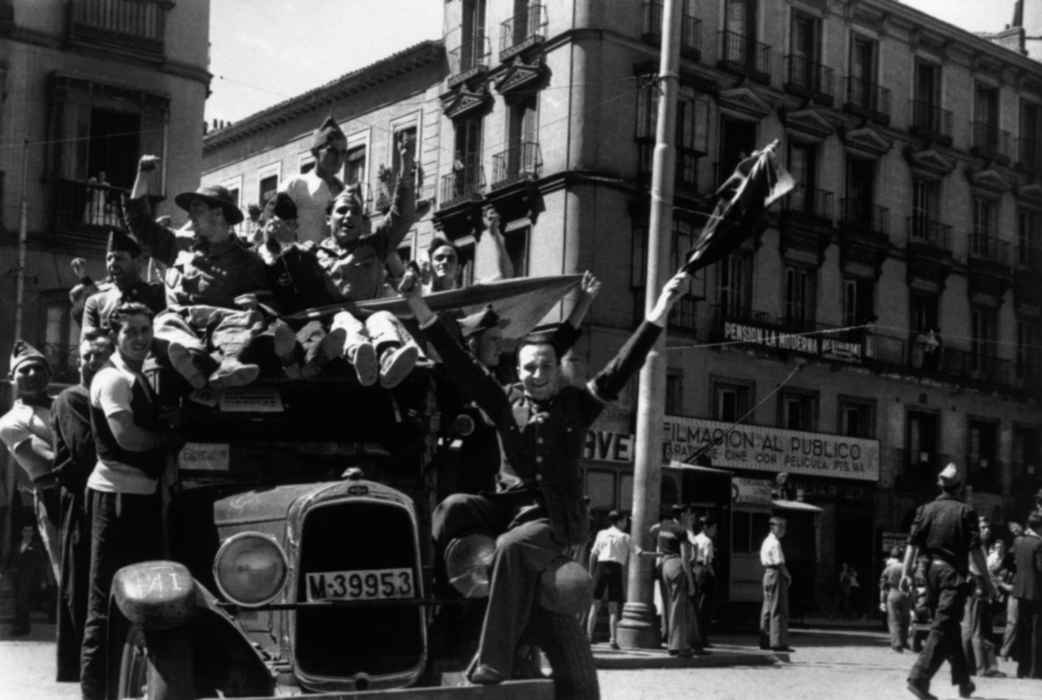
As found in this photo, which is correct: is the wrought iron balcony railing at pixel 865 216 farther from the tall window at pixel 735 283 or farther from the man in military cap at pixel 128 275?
the man in military cap at pixel 128 275

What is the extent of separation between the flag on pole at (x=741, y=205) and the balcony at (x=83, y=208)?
15690 millimetres

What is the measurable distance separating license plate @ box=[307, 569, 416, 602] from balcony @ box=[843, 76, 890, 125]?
31.8 meters

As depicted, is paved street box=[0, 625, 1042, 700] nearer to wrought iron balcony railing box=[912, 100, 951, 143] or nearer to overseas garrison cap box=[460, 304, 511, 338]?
overseas garrison cap box=[460, 304, 511, 338]

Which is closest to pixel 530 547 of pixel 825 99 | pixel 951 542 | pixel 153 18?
pixel 951 542

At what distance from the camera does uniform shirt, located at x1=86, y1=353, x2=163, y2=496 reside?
6859mm

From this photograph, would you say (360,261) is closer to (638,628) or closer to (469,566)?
(469,566)

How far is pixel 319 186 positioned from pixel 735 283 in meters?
25.2

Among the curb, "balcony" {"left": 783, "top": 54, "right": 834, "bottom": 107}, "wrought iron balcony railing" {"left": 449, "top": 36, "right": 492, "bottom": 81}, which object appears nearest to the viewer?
the curb

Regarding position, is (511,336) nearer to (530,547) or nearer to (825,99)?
(530,547)

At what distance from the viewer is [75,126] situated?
71.3 feet

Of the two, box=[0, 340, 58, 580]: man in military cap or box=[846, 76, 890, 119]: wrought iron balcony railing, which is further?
box=[846, 76, 890, 119]: wrought iron balcony railing

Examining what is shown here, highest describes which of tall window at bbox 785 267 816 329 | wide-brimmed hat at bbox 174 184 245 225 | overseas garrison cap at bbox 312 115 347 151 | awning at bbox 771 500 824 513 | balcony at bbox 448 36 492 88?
balcony at bbox 448 36 492 88

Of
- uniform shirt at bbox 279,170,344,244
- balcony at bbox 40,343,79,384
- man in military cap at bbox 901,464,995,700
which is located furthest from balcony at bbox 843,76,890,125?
uniform shirt at bbox 279,170,344,244

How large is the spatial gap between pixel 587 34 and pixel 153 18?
1115 cm
